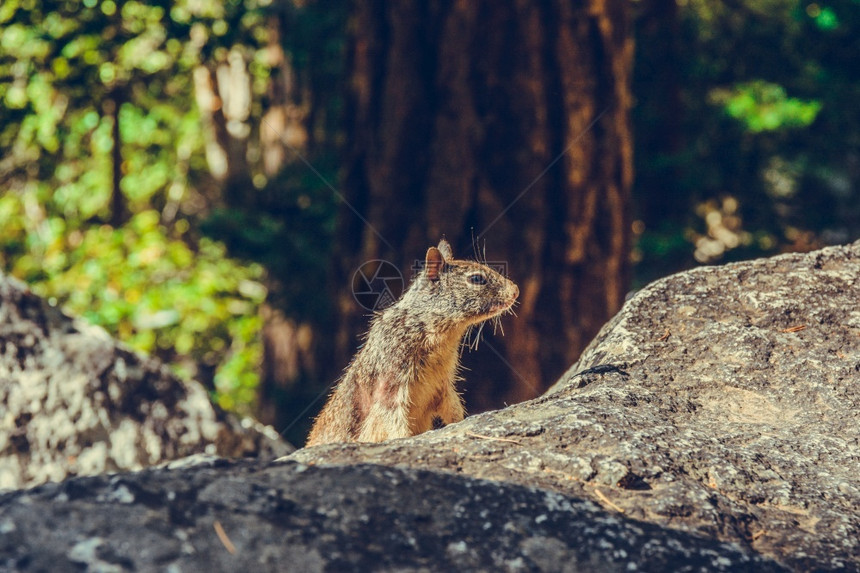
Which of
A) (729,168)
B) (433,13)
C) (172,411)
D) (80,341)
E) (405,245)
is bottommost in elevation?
(172,411)

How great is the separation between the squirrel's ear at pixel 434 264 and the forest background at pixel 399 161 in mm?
1477

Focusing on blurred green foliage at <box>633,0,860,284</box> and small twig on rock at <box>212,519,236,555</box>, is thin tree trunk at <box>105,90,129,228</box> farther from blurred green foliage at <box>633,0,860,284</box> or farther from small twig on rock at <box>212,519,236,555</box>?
small twig on rock at <box>212,519,236,555</box>

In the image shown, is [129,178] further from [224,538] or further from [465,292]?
[224,538]

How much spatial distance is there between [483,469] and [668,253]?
20.9ft

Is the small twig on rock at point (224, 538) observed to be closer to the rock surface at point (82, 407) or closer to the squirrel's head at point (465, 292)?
the squirrel's head at point (465, 292)

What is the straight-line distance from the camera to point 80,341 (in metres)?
5.07

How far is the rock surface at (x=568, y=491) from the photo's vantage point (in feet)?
6.51

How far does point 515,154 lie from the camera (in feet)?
20.9

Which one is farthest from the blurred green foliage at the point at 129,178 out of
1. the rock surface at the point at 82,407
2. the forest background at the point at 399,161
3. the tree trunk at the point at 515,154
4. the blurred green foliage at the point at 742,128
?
the blurred green foliage at the point at 742,128

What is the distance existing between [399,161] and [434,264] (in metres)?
2.79

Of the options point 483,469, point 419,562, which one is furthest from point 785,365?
point 419,562

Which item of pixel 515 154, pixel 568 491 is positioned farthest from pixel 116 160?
pixel 568 491

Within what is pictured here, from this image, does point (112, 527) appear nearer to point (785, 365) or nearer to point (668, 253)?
point (785, 365)

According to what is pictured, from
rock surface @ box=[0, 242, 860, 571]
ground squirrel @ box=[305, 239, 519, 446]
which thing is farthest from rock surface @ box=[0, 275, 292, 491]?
rock surface @ box=[0, 242, 860, 571]
